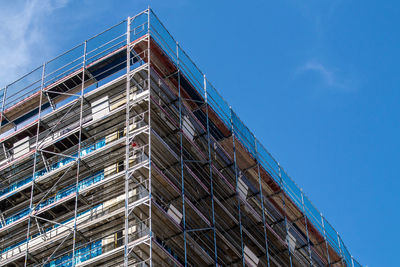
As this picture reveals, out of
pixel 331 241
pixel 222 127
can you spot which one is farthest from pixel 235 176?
pixel 331 241

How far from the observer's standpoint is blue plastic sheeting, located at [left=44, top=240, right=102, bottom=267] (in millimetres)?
36156

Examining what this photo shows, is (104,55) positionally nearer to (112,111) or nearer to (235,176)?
(112,111)

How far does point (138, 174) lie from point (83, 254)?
4.00 metres

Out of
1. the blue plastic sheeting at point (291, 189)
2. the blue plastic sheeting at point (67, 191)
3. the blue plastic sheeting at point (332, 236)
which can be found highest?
the blue plastic sheeting at point (291, 189)

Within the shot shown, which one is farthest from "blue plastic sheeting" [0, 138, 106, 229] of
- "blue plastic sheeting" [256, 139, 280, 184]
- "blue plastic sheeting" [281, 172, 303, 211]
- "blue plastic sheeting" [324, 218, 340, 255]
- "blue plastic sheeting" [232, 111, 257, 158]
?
"blue plastic sheeting" [324, 218, 340, 255]

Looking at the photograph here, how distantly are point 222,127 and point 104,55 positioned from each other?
7.42m

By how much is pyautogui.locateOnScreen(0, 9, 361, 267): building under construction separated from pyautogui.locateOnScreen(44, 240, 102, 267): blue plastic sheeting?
49 mm

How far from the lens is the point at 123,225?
35938mm

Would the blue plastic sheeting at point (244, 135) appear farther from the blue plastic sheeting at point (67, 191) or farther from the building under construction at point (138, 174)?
the blue plastic sheeting at point (67, 191)

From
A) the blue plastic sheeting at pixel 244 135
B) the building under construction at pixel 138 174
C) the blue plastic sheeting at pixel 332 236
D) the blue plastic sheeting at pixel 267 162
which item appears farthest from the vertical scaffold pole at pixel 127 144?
the blue plastic sheeting at pixel 332 236

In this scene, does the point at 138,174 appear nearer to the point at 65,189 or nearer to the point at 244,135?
the point at 65,189

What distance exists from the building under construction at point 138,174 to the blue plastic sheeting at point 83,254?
49mm

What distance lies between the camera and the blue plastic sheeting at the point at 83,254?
36.2m

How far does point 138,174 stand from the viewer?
36.3 metres
